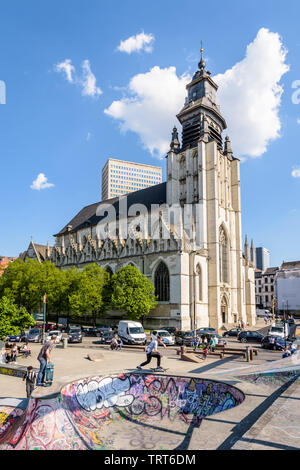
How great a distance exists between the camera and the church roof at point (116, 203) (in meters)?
61.3

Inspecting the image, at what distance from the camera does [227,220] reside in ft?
185

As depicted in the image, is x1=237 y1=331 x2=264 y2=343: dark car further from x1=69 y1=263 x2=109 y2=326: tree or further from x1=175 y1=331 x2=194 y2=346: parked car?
x1=69 y1=263 x2=109 y2=326: tree

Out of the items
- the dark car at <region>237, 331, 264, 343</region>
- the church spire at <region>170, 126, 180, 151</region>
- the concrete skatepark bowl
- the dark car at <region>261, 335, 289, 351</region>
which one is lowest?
the dark car at <region>237, 331, 264, 343</region>

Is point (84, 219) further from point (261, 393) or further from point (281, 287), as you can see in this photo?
point (261, 393)

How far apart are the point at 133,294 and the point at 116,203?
2969 centimetres

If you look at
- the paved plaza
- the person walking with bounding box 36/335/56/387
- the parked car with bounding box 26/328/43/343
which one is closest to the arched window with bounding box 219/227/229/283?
the parked car with bounding box 26/328/43/343

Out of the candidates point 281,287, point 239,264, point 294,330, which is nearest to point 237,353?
point 294,330

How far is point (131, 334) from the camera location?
30.9m

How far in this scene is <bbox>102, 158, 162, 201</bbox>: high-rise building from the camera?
160 m

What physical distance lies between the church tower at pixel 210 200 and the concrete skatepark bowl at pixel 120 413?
33285 millimetres

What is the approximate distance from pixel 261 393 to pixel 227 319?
43020 millimetres

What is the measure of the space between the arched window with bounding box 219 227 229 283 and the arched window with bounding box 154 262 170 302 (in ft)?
34.1

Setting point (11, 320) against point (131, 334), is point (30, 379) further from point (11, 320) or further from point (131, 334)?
point (131, 334)

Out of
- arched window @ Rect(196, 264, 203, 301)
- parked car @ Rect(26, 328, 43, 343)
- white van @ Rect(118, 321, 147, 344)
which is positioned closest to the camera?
white van @ Rect(118, 321, 147, 344)
